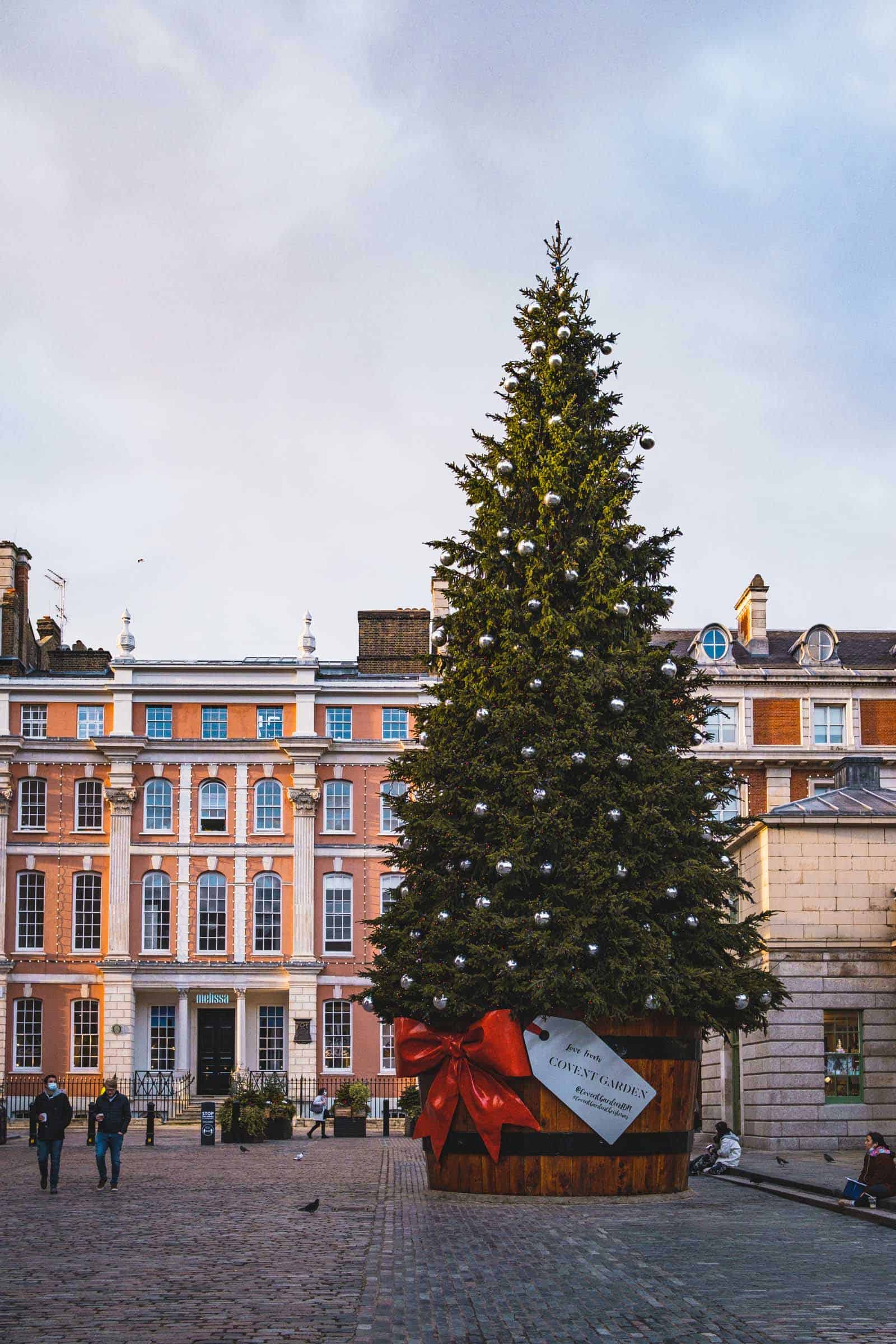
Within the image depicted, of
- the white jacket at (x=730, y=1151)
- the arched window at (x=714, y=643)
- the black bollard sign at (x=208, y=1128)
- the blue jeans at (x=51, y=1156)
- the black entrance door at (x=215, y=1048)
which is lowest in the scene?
the black entrance door at (x=215, y=1048)

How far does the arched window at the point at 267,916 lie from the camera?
175 feet

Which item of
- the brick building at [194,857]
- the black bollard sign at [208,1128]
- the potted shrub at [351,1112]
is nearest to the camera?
the black bollard sign at [208,1128]

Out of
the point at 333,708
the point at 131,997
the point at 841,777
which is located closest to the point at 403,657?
the point at 333,708

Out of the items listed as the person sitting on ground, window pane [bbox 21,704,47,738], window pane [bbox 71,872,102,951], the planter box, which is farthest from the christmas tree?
window pane [bbox 21,704,47,738]

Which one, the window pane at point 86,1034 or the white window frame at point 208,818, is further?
the white window frame at point 208,818

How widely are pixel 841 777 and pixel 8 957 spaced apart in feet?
98.3

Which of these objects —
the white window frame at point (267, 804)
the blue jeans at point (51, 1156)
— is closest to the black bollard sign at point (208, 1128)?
the blue jeans at point (51, 1156)

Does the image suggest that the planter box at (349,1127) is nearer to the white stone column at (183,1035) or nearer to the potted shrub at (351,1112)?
the potted shrub at (351,1112)

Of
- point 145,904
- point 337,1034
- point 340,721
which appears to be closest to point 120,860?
point 145,904

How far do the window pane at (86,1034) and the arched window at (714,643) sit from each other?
2287 centimetres

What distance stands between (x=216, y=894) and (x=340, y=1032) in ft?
20.4

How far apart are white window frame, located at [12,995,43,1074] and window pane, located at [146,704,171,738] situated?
958cm

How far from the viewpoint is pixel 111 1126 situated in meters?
21.9

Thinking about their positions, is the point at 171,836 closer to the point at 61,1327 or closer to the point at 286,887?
the point at 286,887
